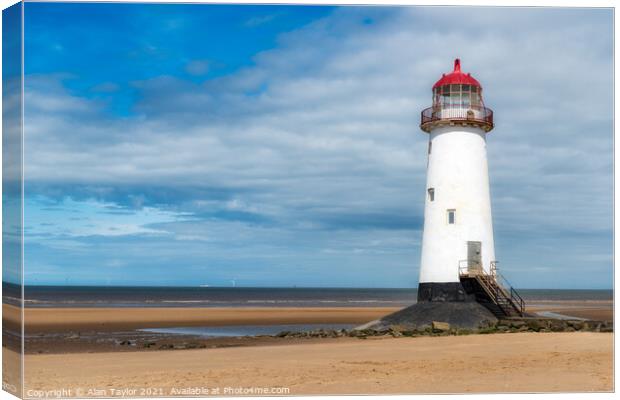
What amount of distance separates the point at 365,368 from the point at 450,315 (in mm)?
7678

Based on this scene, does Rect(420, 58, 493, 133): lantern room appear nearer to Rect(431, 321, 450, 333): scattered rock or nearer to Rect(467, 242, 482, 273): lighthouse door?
Rect(467, 242, 482, 273): lighthouse door

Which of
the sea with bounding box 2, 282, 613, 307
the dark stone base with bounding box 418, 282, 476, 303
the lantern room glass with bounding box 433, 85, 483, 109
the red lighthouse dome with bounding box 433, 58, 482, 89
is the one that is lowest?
the sea with bounding box 2, 282, 613, 307

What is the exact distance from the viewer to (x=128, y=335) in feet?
84.7

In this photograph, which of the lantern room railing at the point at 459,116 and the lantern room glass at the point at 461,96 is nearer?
the lantern room railing at the point at 459,116

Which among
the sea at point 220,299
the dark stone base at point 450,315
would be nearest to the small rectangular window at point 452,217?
the dark stone base at point 450,315

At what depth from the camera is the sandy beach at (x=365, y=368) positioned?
11523 millimetres

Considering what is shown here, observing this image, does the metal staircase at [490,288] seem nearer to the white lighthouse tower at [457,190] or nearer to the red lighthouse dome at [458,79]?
the white lighthouse tower at [457,190]

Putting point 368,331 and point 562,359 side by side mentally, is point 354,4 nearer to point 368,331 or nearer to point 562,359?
point 562,359

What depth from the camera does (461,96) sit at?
20594 millimetres

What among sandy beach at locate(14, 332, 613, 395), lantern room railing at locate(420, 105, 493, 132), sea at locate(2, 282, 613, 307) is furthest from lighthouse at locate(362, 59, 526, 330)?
sea at locate(2, 282, 613, 307)

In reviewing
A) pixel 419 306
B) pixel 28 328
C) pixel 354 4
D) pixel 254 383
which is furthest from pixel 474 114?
pixel 28 328

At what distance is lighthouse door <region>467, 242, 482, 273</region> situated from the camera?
20.2 metres

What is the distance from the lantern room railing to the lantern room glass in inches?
2.1

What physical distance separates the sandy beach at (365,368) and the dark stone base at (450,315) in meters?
3.15
